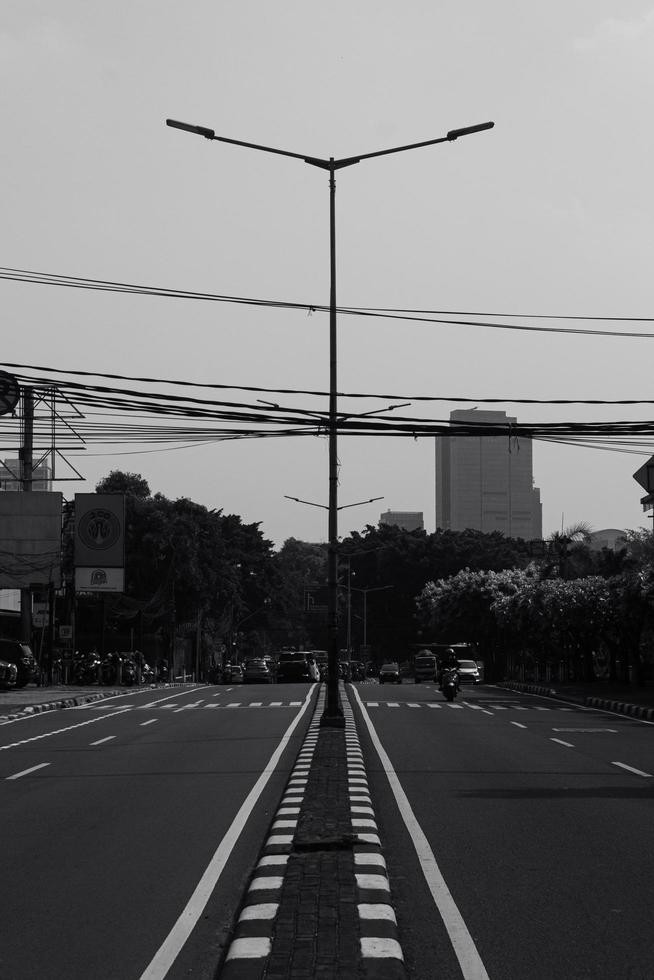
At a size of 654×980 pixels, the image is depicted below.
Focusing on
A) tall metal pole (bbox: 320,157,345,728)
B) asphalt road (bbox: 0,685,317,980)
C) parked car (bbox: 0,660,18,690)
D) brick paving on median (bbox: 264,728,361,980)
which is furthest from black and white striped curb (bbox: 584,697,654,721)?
brick paving on median (bbox: 264,728,361,980)

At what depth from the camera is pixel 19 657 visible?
44938mm

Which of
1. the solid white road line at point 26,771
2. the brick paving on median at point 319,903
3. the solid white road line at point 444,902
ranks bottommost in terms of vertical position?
the solid white road line at point 26,771

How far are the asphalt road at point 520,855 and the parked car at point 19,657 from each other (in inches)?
1029

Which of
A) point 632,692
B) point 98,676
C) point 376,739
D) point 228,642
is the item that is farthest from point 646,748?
point 228,642

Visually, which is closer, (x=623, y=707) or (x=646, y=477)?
(x=623, y=707)

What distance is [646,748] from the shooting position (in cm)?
2086

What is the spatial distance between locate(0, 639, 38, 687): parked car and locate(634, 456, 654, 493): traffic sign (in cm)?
2281

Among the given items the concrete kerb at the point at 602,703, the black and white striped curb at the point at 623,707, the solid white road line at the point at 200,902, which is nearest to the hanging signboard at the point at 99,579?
the concrete kerb at the point at 602,703

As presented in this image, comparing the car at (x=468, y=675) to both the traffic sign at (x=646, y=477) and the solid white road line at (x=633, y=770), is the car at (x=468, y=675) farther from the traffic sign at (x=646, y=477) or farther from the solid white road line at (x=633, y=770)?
the solid white road line at (x=633, y=770)

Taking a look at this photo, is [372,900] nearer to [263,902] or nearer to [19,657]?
[263,902]

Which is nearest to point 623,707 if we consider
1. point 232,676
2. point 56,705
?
point 56,705

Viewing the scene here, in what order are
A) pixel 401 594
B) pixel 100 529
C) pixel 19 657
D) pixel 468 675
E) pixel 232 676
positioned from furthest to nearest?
1. pixel 401 594
2. pixel 232 676
3. pixel 468 675
4. pixel 100 529
5. pixel 19 657

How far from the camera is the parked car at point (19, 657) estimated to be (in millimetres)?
44906

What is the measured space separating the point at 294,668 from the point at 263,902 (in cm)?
5864
